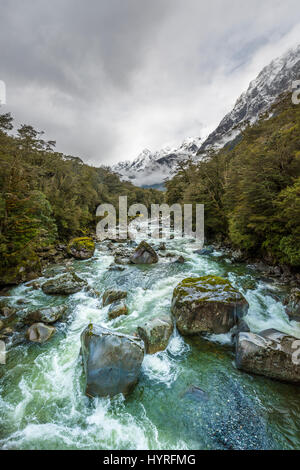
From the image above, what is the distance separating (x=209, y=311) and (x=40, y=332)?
18.5ft

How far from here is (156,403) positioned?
12.8 ft

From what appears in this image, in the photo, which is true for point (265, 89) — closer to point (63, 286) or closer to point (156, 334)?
point (63, 286)

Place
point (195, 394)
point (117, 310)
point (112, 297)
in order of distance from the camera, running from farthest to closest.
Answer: point (112, 297), point (117, 310), point (195, 394)

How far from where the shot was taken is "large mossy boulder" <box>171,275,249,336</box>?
558cm

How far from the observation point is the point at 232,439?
3.20 m

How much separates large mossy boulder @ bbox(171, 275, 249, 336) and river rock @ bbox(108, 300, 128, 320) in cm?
223

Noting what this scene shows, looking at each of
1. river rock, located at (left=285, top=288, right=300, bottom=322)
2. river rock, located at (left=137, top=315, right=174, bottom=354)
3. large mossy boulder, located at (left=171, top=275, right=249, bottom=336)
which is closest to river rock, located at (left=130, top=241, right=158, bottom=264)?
large mossy boulder, located at (left=171, top=275, right=249, bottom=336)

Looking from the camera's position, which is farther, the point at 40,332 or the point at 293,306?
the point at 293,306

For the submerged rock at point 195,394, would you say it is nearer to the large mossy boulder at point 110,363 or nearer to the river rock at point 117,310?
the large mossy boulder at point 110,363

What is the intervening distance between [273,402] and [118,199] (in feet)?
141

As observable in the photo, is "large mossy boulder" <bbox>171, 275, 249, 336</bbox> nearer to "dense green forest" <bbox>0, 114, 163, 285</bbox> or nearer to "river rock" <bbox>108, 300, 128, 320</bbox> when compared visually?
"river rock" <bbox>108, 300, 128, 320</bbox>

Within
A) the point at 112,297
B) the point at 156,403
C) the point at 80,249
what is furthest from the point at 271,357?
the point at 80,249

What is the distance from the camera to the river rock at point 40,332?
5.63 m

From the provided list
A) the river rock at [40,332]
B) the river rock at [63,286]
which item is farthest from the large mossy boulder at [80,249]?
the river rock at [40,332]
